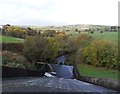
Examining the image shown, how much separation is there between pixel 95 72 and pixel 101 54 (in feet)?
3.48

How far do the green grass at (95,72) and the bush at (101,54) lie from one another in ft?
0.96

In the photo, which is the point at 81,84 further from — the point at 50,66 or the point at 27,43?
the point at 27,43

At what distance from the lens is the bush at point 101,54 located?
1551 centimetres

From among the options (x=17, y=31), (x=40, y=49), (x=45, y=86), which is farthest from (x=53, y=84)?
(x=17, y=31)

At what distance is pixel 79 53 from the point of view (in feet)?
50.8

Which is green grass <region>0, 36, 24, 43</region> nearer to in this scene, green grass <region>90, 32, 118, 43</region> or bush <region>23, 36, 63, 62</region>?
bush <region>23, 36, 63, 62</region>

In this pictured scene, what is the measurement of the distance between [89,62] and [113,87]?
7.27 feet

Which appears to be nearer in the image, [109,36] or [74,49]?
[74,49]

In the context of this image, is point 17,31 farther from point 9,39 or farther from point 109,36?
point 109,36

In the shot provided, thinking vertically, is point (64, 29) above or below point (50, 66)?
above

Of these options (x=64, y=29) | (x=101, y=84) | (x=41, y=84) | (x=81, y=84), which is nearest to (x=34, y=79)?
(x=41, y=84)

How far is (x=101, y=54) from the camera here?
51.6 feet

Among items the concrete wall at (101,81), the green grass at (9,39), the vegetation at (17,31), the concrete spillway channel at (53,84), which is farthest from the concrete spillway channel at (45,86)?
the vegetation at (17,31)

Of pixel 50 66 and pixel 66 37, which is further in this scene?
pixel 66 37
